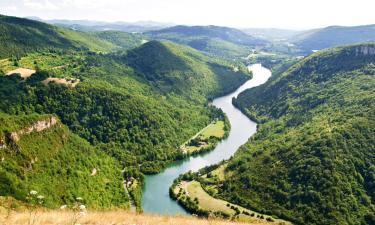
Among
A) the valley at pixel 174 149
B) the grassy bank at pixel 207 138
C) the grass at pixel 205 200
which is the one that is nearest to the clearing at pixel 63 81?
the valley at pixel 174 149

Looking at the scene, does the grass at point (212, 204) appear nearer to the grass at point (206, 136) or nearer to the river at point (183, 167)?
the river at point (183, 167)

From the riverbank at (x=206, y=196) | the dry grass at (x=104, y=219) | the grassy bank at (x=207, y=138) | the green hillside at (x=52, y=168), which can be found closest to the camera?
the dry grass at (x=104, y=219)

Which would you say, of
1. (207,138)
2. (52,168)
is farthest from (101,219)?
(207,138)

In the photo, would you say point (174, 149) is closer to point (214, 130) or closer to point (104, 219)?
point (214, 130)

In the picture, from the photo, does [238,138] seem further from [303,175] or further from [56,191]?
[56,191]

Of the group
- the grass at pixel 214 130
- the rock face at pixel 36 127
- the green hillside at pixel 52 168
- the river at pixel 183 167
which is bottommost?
the river at pixel 183 167

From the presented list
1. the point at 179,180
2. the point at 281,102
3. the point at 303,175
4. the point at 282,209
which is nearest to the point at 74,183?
the point at 179,180

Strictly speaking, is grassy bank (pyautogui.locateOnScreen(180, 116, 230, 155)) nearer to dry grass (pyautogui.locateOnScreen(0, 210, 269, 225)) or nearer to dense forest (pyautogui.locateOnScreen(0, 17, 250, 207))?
dense forest (pyautogui.locateOnScreen(0, 17, 250, 207))
